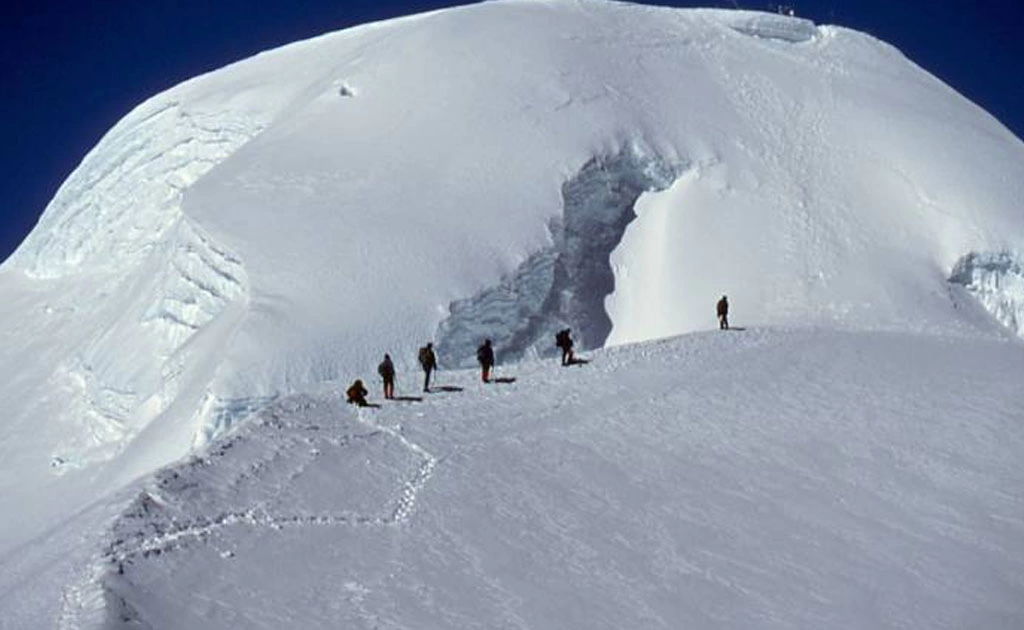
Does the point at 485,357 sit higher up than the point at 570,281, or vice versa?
the point at 570,281

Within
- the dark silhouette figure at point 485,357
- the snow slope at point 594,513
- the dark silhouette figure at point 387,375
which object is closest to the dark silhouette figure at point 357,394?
the snow slope at point 594,513

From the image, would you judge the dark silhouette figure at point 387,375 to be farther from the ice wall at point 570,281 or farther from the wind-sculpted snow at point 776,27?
the wind-sculpted snow at point 776,27

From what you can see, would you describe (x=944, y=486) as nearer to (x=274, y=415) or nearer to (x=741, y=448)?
(x=741, y=448)

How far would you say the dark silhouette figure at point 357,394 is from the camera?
23312mm

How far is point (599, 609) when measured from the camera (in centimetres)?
1606

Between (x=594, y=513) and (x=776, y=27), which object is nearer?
(x=594, y=513)

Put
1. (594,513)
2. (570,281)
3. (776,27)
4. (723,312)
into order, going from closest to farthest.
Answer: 1. (594,513)
2. (723,312)
3. (570,281)
4. (776,27)

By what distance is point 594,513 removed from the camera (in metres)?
18.9

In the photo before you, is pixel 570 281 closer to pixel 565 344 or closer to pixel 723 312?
pixel 723 312

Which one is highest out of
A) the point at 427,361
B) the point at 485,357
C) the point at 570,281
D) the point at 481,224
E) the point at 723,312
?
Result: the point at 481,224

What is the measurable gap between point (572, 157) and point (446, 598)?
22902 mm

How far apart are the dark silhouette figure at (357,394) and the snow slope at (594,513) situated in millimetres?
381

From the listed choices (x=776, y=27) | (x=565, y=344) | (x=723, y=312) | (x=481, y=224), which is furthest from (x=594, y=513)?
(x=776, y=27)

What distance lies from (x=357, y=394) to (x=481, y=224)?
11924 millimetres
